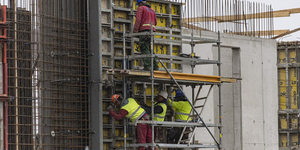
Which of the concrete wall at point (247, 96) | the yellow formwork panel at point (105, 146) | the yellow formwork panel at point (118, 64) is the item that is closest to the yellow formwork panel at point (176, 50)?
the yellow formwork panel at point (118, 64)

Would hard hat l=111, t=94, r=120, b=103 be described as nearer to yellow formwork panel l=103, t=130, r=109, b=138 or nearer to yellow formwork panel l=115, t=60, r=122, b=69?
yellow formwork panel l=103, t=130, r=109, b=138

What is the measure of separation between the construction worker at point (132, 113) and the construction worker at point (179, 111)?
1.25 m

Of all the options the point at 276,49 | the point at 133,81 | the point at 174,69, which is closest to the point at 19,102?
the point at 133,81

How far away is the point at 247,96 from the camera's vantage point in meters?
23.0

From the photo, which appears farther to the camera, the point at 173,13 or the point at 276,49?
the point at 276,49

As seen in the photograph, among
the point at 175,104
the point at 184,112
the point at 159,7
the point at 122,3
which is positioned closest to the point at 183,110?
the point at 184,112

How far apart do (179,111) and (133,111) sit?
6.25 feet

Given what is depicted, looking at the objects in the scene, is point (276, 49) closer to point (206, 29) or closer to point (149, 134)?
point (206, 29)

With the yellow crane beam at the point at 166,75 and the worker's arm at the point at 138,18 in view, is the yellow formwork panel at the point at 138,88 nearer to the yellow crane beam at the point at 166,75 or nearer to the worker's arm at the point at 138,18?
the yellow crane beam at the point at 166,75

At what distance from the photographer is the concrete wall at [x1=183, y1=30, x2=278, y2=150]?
2273cm

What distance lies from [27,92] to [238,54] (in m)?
8.54

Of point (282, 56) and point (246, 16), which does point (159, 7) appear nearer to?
point (246, 16)

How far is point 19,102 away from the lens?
16.9m

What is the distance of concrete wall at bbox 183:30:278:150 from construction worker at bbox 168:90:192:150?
3.92 metres
